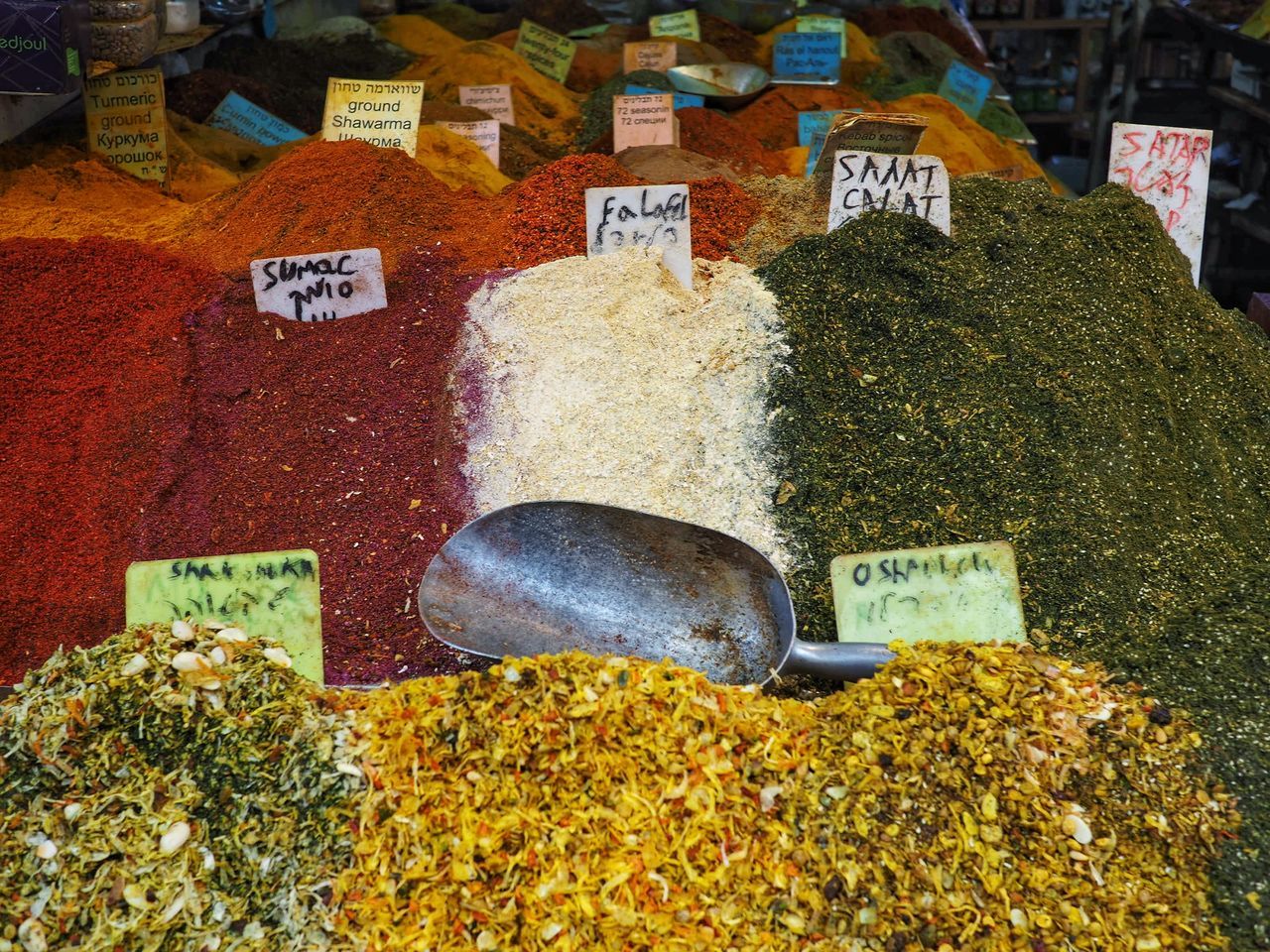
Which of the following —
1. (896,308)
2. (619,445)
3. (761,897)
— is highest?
(896,308)

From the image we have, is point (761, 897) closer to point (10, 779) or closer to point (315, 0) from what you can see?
point (10, 779)

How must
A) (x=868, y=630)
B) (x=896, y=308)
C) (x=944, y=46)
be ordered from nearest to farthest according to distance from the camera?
(x=868, y=630) → (x=896, y=308) → (x=944, y=46)

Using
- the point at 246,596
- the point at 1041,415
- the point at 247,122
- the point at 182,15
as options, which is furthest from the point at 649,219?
the point at 182,15

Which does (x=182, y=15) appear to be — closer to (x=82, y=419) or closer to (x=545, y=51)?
(x=545, y=51)

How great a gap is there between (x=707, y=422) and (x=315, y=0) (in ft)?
14.0

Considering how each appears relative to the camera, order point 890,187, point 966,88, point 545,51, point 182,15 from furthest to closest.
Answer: point 545,51 < point 966,88 < point 182,15 < point 890,187

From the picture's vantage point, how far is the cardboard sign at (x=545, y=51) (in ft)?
14.9

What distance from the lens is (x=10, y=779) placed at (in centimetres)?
128

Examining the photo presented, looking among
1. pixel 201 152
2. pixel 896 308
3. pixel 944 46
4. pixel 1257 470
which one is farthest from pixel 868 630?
pixel 944 46

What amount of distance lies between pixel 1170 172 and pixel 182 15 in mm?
2999

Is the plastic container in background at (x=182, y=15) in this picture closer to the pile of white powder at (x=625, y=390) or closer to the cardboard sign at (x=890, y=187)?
the pile of white powder at (x=625, y=390)

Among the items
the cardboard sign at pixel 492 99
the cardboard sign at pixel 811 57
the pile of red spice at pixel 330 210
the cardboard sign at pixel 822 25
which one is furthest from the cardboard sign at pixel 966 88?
the pile of red spice at pixel 330 210

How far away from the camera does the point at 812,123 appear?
3.70m

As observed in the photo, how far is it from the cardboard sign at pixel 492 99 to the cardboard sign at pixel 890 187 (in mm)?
1948
